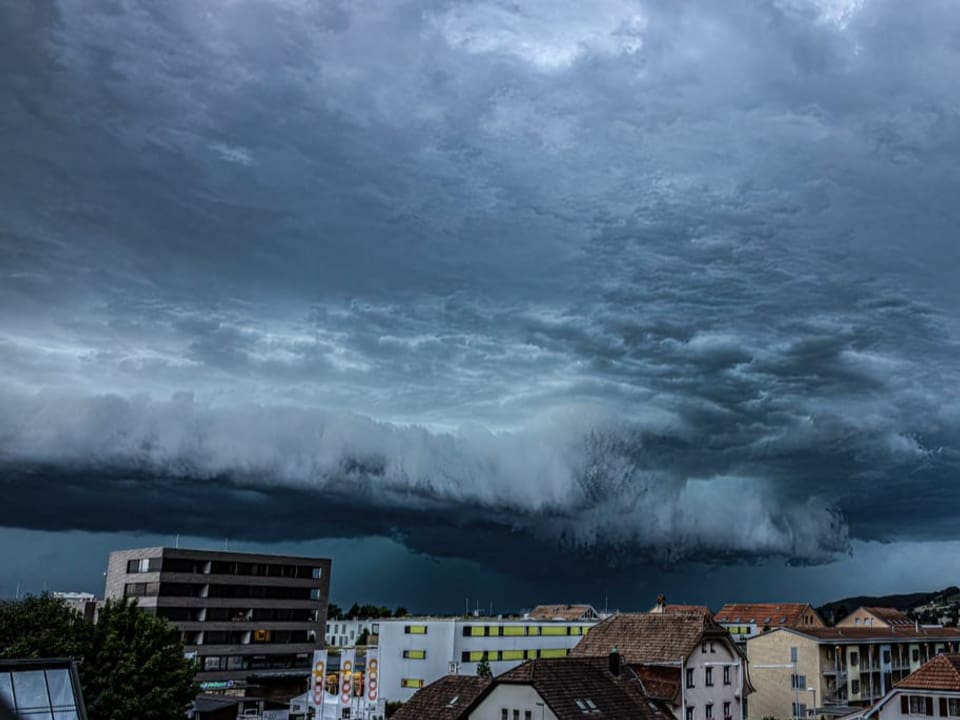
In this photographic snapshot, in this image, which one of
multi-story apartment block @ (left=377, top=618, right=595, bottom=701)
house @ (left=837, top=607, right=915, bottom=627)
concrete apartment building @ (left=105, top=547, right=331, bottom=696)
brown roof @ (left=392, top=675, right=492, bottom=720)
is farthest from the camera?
house @ (left=837, top=607, right=915, bottom=627)

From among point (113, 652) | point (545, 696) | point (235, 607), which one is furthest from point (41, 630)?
point (235, 607)

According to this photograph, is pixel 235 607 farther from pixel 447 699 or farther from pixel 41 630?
pixel 447 699

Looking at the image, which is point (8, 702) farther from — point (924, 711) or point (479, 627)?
point (479, 627)

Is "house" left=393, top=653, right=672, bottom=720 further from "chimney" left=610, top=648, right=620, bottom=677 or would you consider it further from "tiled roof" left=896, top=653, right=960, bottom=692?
"tiled roof" left=896, top=653, right=960, bottom=692

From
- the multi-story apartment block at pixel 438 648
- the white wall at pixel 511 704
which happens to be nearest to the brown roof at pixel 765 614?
the multi-story apartment block at pixel 438 648

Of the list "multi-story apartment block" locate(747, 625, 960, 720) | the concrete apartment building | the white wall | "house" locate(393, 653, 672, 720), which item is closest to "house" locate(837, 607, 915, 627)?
"multi-story apartment block" locate(747, 625, 960, 720)

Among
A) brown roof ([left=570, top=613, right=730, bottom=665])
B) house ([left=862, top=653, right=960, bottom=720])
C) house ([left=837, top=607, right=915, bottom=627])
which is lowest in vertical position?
house ([left=862, top=653, right=960, bottom=720])
